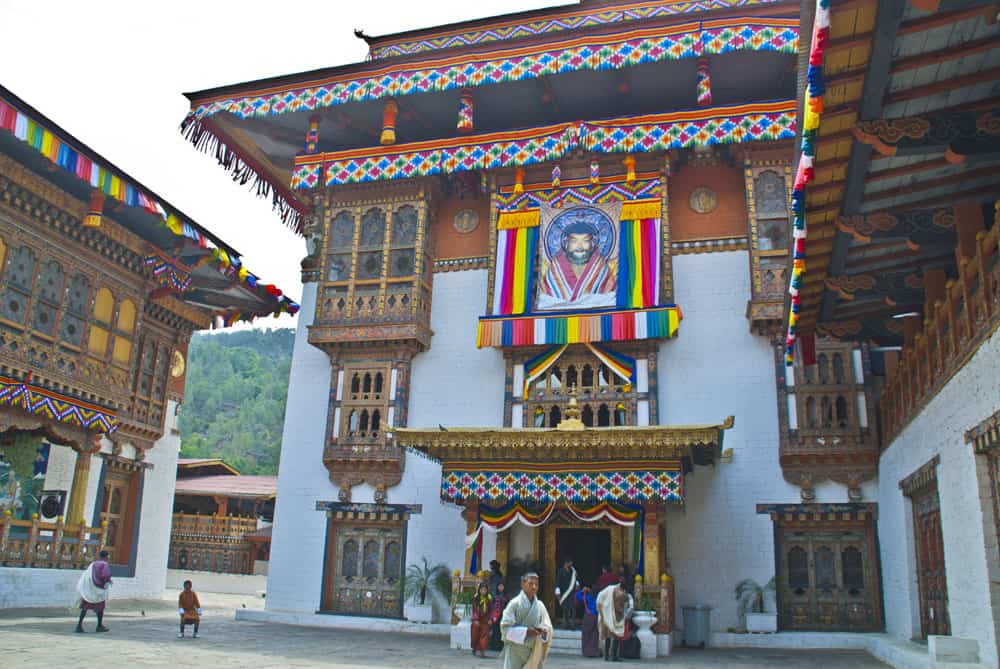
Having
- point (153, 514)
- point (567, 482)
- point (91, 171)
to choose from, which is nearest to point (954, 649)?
point (567, 482)

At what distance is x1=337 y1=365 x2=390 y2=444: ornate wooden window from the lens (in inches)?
653

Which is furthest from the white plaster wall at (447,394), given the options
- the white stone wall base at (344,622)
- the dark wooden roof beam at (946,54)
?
the dark wooden roof beam at (946,54)

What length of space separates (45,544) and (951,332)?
1534cm

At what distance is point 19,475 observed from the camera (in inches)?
659

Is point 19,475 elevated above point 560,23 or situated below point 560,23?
below

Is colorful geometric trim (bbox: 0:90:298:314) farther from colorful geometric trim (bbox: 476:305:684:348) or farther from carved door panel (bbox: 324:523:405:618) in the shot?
carved door panel (bbox: 324:523:405:618)

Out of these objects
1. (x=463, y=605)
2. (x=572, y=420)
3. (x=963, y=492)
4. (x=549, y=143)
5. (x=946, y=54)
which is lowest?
(x=463, y=605)

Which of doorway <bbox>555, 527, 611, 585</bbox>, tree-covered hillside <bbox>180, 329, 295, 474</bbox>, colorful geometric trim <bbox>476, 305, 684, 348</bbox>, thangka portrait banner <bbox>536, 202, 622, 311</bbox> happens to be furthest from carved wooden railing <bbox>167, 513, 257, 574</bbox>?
tree-covered hillside <bbox>180, 329, 295, 474</bbox>

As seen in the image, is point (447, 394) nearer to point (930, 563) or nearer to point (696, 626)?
point (696, 626)

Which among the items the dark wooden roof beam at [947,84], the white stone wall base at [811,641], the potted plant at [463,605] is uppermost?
the dark wooden roof beam at [947,84]

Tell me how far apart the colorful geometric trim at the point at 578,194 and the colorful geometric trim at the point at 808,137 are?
6476mm

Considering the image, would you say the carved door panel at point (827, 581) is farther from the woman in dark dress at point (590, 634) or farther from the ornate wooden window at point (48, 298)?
the ornate wooden window at point (48, 298)

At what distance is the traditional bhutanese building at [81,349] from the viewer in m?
15.0

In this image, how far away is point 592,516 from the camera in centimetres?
1335
